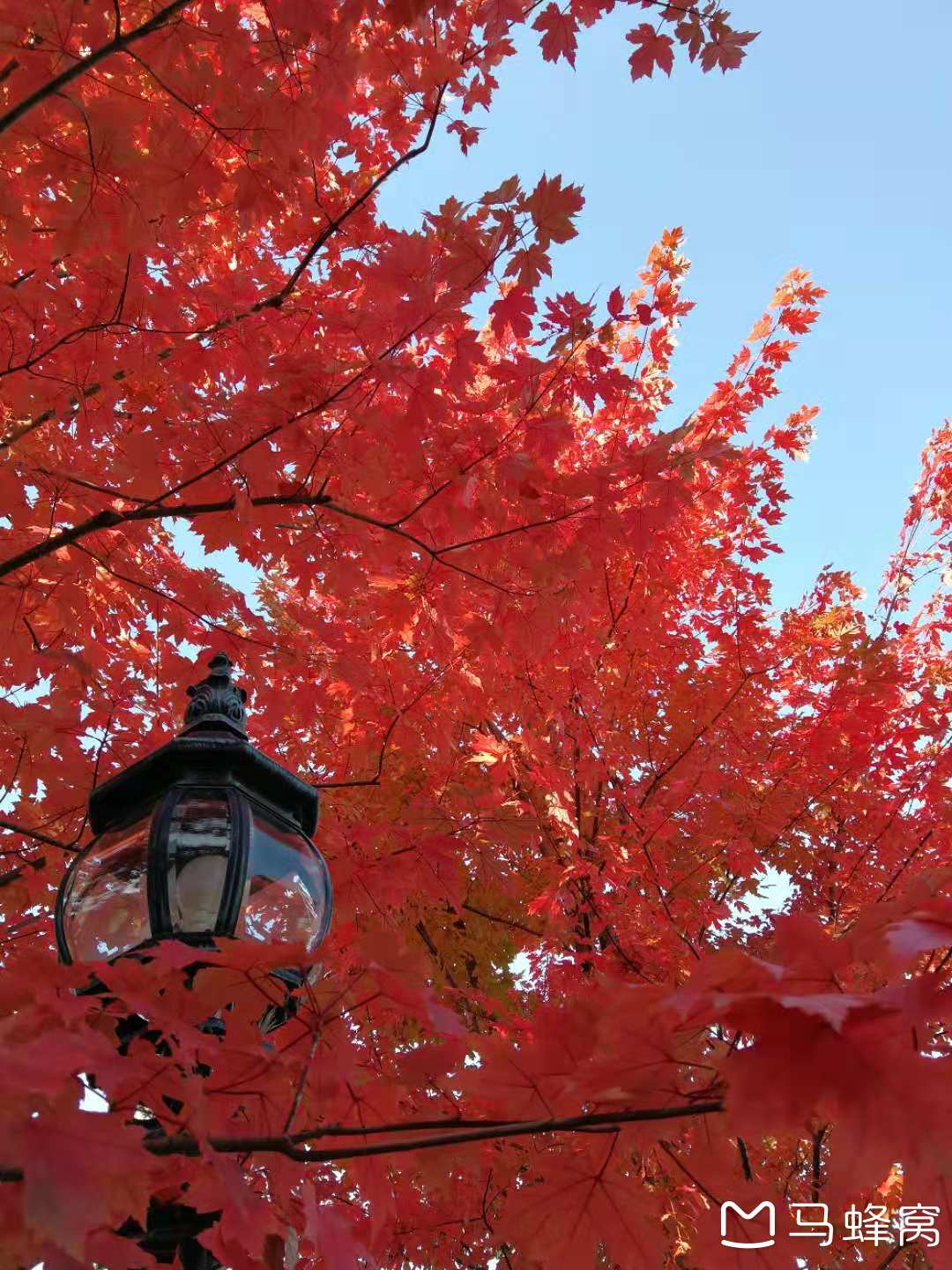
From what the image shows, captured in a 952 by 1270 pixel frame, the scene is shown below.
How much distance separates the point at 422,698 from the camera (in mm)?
4660

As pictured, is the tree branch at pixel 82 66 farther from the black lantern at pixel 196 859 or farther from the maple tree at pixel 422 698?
the black lantern at pixel 196 859

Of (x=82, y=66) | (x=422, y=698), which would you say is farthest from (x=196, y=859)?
(x=422, y=698)

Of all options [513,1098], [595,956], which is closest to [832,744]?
[595,956]

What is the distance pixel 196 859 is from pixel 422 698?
257 centimetres

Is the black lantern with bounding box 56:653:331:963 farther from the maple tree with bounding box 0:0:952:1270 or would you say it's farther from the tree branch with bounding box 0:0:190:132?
the tree branch with bounding box 0:0:190:132

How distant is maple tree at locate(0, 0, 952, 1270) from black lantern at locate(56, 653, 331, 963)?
7.4 inches

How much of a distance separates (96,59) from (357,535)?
1732 millimetres

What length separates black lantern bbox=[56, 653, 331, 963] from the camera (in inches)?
82.0

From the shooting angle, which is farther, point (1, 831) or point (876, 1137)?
point (1, 831)

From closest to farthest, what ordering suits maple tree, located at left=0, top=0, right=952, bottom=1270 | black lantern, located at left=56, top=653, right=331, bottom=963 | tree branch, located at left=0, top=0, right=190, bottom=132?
maple tree, located at left=0, top=0, right=952, bottom=1270
black lantern, located at left=56, top=653, right=331, bottom=963
tree branch, located at left=0, top=0, right=190, bottom=132

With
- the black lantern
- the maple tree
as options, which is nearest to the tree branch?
the maple tree

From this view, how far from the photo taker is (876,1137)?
99cm

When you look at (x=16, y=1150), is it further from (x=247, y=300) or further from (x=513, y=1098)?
(x=247, y=300)

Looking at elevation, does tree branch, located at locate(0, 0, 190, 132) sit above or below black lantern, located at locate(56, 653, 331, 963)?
above
